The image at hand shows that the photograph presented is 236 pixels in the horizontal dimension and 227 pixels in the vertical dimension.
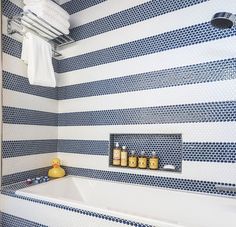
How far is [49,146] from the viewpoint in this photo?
2.20 metres

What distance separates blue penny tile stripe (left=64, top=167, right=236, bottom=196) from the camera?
154 cm

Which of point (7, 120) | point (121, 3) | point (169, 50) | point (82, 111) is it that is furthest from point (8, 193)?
point (121, 3)

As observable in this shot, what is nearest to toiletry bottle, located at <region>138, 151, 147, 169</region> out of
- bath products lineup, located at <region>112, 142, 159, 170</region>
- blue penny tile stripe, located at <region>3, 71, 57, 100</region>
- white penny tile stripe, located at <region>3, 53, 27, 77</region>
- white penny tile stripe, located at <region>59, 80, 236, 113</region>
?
bath products lineup, located at <region>112, 142, 159, 170</region>

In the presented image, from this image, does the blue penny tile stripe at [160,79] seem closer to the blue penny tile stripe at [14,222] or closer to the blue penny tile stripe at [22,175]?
the blue penny tile stripe at [22,175]

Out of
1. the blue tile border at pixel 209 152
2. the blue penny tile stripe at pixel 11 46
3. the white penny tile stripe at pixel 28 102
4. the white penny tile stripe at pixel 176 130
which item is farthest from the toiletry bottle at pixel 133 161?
the blue penny tile stripe at pixel 11 46

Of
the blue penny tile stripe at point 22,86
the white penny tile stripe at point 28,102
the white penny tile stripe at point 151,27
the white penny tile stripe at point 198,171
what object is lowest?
the white penny tile stripe at point 198,171

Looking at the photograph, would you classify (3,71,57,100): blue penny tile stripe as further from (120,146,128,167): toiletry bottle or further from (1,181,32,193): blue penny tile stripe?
(120,146,128,167): toiletry bottle

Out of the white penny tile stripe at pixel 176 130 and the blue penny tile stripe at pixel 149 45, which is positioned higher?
the blue penny tile stripe at pixel 149 45

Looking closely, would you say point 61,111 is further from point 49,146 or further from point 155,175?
point 155,175

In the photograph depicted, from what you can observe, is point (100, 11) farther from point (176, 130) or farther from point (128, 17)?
point (176, 130)

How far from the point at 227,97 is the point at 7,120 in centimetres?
169

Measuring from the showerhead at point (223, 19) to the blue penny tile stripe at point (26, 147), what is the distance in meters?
1.72

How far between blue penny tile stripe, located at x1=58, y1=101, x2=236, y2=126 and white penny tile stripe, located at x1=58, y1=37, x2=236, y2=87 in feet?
1.08

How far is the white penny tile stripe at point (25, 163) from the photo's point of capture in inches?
68.1
